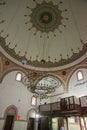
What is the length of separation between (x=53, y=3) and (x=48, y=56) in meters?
5.78

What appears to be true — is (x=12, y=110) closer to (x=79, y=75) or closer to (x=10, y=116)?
(x=10, y=116)

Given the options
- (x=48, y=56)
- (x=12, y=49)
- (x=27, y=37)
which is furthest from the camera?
(x=48, y=56)

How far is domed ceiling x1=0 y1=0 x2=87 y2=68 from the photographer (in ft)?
28.8

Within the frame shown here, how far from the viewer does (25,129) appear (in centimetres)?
→ 1141

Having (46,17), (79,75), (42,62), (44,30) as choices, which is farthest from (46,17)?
(79,75)

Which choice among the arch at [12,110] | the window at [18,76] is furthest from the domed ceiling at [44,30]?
the arch at [12,110]

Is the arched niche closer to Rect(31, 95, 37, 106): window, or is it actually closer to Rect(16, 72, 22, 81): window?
Rect(31, 95, 37, 106): window

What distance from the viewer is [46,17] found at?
9.66m

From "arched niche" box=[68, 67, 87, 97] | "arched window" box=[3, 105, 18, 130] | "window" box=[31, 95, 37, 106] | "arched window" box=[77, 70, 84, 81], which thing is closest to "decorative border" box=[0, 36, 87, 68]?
"arched niche" box=[68, 67, 87, 97]

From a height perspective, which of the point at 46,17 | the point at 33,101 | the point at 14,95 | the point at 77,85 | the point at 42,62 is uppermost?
the point at 46,17

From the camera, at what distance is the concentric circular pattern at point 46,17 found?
9.12 meters

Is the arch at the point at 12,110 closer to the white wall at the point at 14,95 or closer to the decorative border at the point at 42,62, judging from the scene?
the white wall at the point at 14,95

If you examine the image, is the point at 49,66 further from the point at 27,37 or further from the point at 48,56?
the point at 27,37

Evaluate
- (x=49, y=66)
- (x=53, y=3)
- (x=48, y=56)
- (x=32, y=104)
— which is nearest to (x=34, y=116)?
(x=32, y=104)
